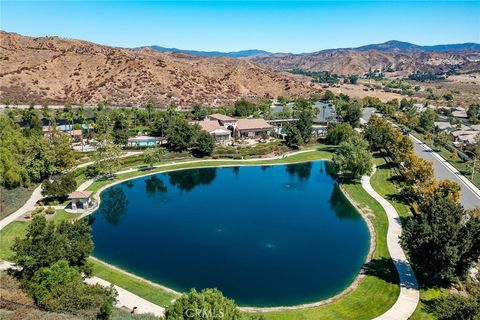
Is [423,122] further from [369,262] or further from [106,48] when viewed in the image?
[106,48]

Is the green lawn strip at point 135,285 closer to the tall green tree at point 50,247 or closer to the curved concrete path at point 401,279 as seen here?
the tall green tree at point 50,247

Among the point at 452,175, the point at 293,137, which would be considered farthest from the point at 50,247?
the point at 293,137

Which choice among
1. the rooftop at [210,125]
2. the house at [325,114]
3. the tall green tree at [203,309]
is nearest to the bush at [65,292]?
the tall green tree at [203,309]

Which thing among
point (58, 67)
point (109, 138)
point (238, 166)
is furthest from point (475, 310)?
point (58, 67)

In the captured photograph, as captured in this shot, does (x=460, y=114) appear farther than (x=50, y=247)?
Yes

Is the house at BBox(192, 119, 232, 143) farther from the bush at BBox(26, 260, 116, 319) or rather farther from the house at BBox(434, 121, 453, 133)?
the bush at BBox(26, 260, 116, 319)

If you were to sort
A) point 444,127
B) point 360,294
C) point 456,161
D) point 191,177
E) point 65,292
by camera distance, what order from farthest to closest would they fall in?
point 444,127 < point 456,161 < point 191,177 < point 360,294 < point 65,292

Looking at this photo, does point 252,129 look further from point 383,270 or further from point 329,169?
point 383,270
